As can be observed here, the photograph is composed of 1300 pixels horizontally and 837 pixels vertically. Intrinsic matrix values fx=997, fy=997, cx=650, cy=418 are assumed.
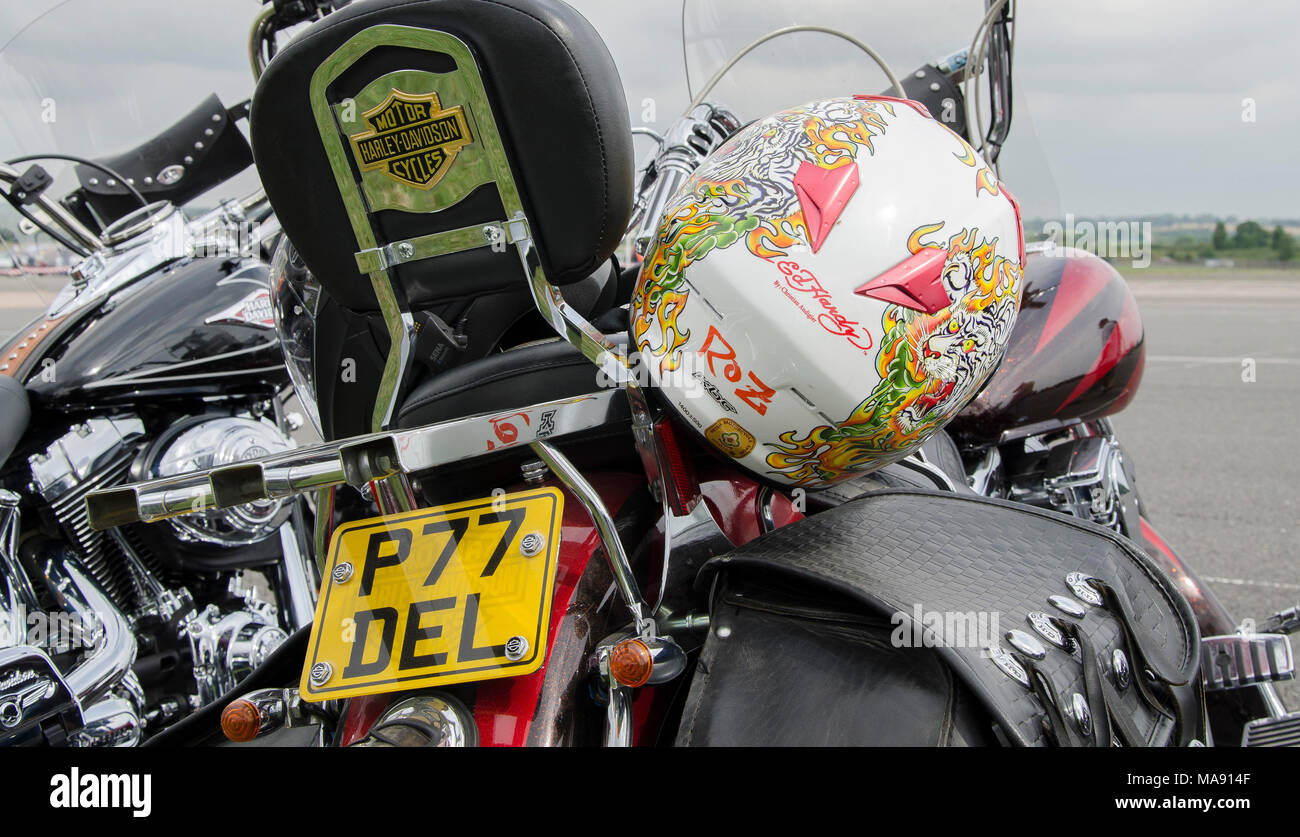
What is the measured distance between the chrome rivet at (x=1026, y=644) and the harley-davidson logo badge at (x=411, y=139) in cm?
88

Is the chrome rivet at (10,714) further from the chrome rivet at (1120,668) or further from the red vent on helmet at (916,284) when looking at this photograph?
the chrome rivet at (1120,668)

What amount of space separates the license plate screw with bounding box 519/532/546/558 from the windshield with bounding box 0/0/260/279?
1.89 meters

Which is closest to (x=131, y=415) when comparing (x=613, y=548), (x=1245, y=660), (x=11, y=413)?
(x=11, y=413)

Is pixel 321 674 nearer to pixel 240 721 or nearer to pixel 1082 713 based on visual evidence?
pixel 240 721

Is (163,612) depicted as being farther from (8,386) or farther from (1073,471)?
(1073,471)

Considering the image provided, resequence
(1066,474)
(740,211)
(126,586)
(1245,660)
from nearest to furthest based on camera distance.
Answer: (740,211)
(1245,660)
(1066,474)
(126,586)

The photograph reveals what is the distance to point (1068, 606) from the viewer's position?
127 centimetres

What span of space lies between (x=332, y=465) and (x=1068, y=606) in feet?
3.07

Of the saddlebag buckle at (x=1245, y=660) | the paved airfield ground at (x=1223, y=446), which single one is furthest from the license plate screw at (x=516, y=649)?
the paved airfield ground at (x=1223, y=446)

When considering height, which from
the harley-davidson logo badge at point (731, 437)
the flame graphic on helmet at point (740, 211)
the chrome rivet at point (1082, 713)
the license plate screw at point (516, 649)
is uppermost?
the flame graphic on helmet at point (740, 211)

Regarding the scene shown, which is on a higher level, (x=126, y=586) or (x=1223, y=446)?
(x=126, y=586)

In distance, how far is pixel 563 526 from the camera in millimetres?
1412

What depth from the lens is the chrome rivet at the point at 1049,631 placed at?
1.20 m
